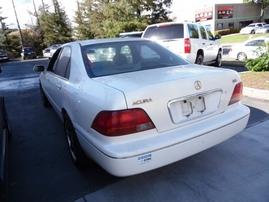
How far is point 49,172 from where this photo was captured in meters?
2.77

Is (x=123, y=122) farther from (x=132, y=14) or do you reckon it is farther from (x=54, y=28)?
(x=54, y=28)

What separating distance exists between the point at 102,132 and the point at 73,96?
2.56 ft

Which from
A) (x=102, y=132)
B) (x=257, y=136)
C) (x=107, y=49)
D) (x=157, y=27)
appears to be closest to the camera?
(x=102, y=132)

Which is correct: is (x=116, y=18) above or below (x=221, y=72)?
above

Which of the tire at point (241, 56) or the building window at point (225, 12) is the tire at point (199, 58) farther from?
the building window at point (225, 12)

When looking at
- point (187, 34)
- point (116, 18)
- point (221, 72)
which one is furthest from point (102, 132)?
point (116, 18)

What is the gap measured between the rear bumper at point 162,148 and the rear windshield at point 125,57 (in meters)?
0.88

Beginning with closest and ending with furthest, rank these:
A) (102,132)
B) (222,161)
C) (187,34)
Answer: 1. (102,132)
2. (222,161)
3. (187,34)

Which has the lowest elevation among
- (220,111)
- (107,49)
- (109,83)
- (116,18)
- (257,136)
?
(257,136)

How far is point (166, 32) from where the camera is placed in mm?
7367

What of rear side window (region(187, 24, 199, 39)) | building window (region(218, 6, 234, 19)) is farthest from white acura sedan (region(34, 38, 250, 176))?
building window (region(218, 6, 234, 19))

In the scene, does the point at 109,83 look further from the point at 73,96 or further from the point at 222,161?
the point at 222,161

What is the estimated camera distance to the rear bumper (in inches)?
71.9

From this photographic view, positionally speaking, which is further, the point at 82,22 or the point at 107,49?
the point at 82,22
